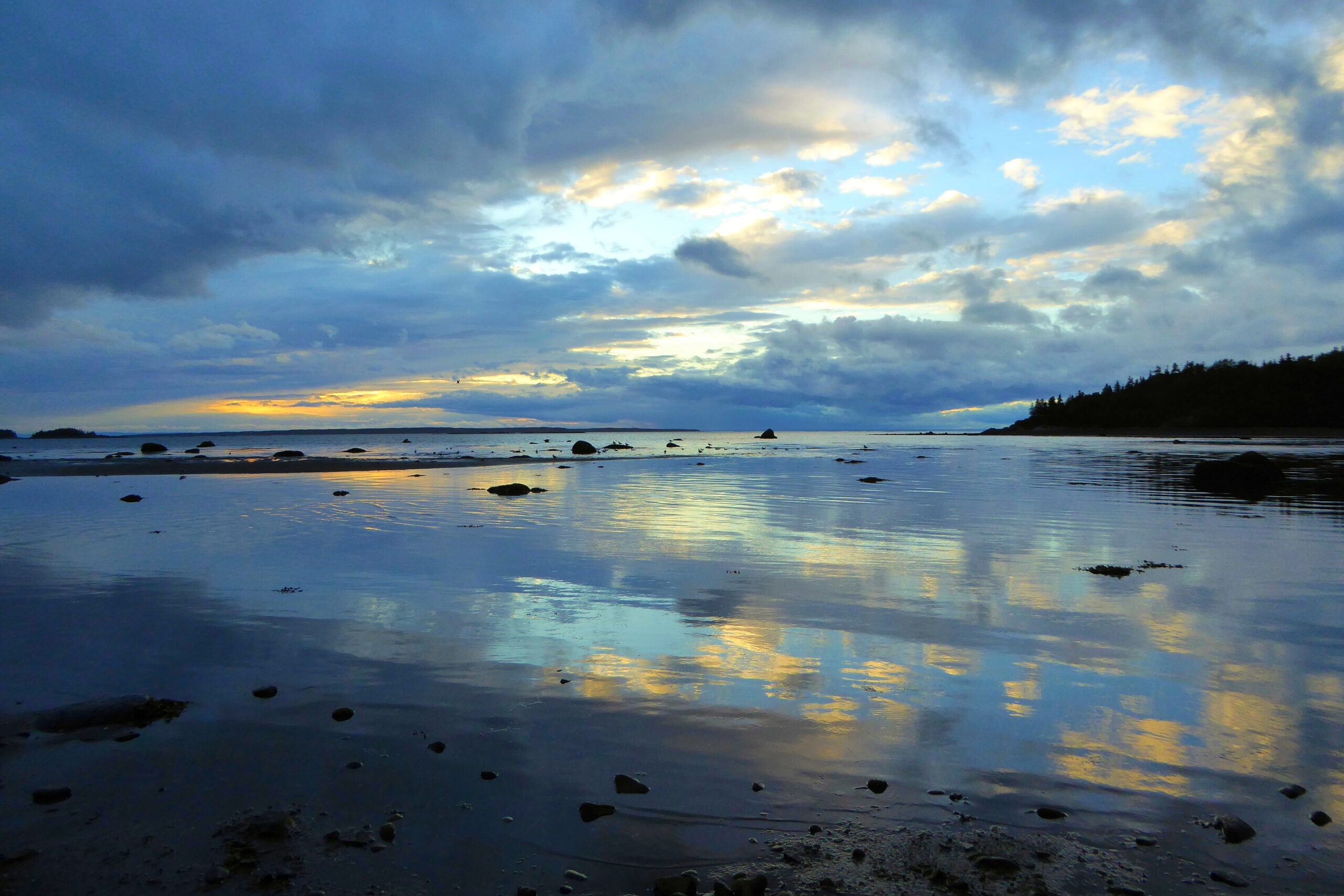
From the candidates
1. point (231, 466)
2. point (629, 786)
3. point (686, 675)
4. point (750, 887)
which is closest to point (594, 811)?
point (629, 786)

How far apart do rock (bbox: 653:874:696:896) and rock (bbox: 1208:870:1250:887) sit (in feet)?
11.4

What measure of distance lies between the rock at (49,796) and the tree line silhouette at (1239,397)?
615 feet

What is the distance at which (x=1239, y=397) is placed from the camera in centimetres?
15788

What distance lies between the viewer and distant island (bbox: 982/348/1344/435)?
14025 centimetres

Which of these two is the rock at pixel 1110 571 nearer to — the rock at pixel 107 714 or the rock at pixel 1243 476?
the rock at pixel 107 714

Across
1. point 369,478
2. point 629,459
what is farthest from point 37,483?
point 629,459

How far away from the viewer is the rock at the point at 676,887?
14.5 ft

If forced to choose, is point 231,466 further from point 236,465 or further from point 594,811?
point 594,811

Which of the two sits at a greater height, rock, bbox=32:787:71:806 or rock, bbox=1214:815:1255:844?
rock, bbox=32:787:71:806

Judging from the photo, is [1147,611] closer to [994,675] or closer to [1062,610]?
[1062,610]

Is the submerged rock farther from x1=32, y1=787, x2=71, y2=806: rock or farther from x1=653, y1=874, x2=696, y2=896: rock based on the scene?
x1=653, y1=874, x2=696, y2=896: rock

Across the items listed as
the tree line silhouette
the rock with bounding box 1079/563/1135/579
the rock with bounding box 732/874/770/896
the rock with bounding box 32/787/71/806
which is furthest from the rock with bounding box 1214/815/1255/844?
the tree line silhouette

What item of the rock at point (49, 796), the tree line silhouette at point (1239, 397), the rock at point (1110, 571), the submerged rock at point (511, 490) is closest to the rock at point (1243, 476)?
the rock at point (1110, 571)

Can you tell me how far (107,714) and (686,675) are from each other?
617 cm
